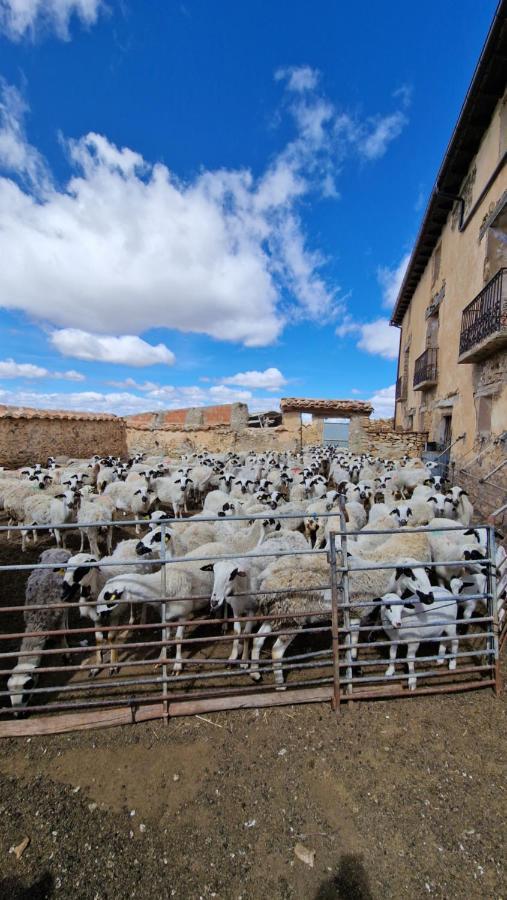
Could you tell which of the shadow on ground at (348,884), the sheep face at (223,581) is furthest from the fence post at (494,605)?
the sheep face at (223,581)

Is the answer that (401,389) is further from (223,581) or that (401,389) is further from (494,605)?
(223,581)

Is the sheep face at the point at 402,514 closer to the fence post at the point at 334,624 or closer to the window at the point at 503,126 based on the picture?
the fence post at the point at 334,624

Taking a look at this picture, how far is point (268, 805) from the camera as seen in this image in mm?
3197

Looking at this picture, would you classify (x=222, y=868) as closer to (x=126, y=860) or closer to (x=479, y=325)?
(x=126, y=860)

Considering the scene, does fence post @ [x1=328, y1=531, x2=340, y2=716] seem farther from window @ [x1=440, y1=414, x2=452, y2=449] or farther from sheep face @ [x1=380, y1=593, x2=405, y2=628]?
window @ [x1=440, y1=414, x2=452, y2=449]

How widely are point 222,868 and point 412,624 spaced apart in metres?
2.85

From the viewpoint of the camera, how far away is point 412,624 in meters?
4.43

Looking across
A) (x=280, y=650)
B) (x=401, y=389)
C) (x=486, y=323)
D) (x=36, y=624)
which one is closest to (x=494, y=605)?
(x=280, y=650)

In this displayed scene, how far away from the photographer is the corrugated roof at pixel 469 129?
446 inches

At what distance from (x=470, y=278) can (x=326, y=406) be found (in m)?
13.5

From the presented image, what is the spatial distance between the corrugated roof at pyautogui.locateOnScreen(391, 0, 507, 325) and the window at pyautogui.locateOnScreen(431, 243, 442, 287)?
3.20 feet

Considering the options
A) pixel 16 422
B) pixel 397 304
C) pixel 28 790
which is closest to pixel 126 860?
pixel 28 790

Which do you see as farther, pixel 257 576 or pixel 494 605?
pixel 257 576

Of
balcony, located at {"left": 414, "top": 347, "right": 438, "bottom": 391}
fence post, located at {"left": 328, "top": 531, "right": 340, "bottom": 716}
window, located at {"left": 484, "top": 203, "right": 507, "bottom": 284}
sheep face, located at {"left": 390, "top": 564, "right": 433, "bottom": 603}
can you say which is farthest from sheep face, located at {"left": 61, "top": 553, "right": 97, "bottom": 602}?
balcony, located at {"left": 414, "top": 347, "right": 438, "bottom": 391}
